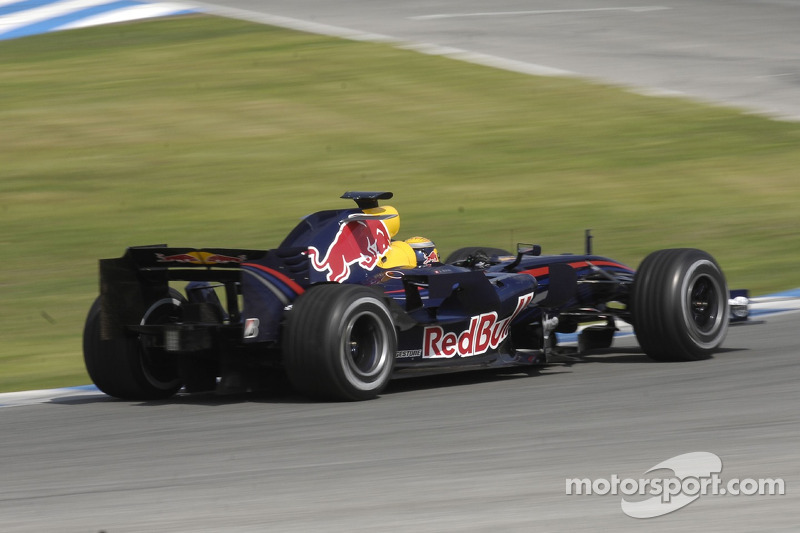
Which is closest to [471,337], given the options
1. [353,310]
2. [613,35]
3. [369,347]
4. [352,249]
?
[369,347]

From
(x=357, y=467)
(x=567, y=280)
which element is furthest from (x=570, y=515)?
(x=567, y=280)

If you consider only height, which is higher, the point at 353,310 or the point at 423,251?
the point at 423,251

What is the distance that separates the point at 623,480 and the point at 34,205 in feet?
39.4

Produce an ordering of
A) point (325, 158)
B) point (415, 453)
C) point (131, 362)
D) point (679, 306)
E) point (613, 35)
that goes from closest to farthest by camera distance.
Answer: point (415, 453), point (131, 362), point (679, 306), point (325, 158), point (613, 35)

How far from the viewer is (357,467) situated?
582cm

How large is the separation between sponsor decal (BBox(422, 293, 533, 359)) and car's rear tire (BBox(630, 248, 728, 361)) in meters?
0.82

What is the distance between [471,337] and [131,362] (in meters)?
2.18

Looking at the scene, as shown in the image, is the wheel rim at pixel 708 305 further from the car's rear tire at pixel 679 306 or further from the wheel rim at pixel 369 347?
the wheel rim at pixel 369 347

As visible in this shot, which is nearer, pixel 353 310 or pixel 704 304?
pixel 353 310

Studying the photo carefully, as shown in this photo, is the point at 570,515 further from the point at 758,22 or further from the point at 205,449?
the point at 758,22

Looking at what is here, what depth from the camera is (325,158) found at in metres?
18.0

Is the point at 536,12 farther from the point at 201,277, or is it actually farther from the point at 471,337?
the point at 201,277

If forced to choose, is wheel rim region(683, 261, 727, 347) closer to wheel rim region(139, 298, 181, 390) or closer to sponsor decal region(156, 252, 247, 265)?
sponsor decal region(156, 252, 247, 265)

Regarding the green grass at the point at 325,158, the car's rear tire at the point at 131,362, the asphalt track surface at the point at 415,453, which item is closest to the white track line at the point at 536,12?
the green grass at the point at 325,158
